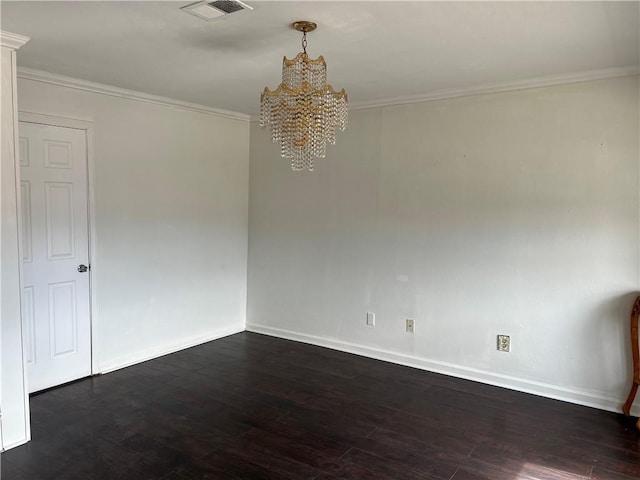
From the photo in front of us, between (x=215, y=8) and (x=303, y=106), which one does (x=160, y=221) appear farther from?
(x=215, y=8)

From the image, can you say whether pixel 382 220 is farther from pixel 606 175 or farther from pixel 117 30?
pixel 117 30

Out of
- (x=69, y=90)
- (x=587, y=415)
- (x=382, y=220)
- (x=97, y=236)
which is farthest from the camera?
(x=382, y=220)

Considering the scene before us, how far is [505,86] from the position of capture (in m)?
3.66

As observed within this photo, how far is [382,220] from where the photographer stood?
4.37 m

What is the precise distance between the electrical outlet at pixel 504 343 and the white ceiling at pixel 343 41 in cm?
195

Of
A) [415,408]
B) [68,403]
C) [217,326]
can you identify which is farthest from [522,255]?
[68,403]

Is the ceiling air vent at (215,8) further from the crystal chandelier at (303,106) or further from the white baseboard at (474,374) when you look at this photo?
the white baseboard at (474,374)

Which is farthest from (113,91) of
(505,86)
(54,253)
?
(505,86)

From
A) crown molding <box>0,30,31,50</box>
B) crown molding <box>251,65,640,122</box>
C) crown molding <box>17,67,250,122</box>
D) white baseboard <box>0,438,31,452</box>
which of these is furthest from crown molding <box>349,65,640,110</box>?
white baseboard <box>0,438,31,452</box>

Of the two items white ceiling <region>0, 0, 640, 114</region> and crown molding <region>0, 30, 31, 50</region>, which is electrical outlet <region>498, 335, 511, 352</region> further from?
crown molding <region>0, 30, 31, 50</region>

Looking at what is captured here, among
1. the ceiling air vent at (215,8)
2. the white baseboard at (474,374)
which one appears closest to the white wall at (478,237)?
the white baseboard at (474,374)

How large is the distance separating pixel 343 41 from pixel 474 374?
2.76m

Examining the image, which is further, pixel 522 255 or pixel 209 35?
pixel 522 255

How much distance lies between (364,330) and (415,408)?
1202 mm
